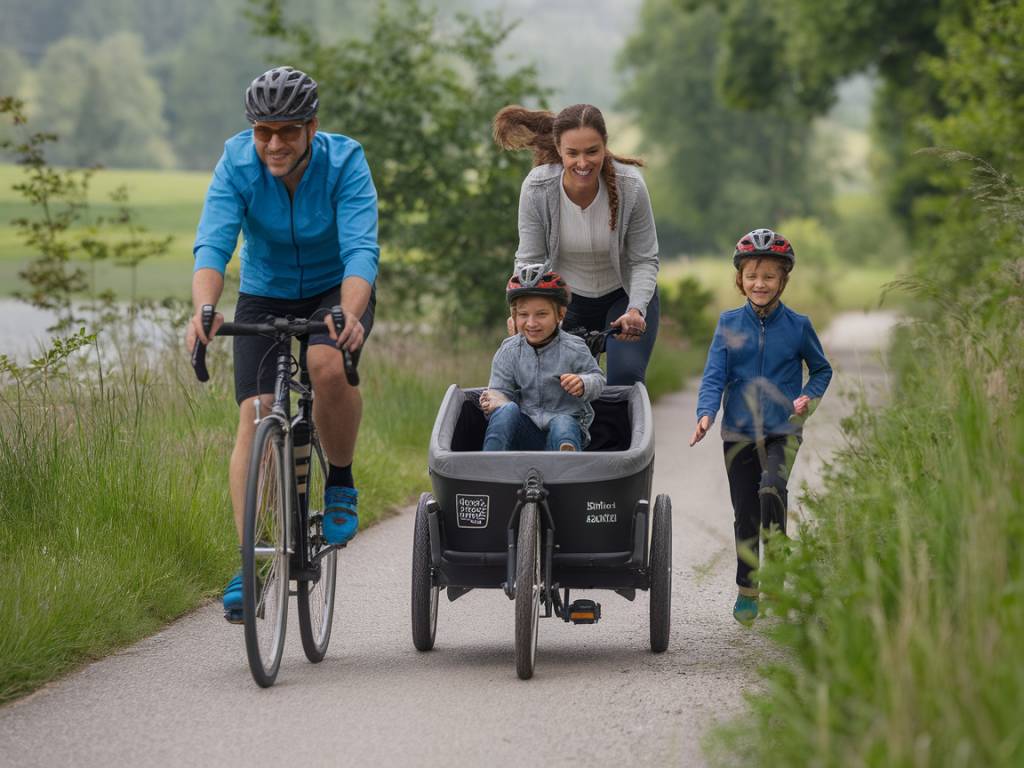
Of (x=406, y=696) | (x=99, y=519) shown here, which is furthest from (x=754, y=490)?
(x=99, y=519)

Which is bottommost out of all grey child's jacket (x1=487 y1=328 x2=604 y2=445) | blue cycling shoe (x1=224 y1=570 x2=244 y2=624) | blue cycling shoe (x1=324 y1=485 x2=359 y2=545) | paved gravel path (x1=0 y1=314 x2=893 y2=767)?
paved gravel path (x1=0 y1=314 x2=893 y2=767)

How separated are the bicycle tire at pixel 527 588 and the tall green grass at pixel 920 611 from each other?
89 centimetres

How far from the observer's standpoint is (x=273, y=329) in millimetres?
5695

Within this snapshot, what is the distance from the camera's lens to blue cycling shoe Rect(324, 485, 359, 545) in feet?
21.0

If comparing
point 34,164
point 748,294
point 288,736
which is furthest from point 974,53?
point 288,736

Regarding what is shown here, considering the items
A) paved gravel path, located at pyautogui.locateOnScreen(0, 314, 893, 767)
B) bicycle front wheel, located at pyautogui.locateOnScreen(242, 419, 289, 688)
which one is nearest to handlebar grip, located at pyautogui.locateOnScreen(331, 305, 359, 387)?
bicycle front wheel, located at pyautogui.locateOnScreen(242, 419, 289, 688)

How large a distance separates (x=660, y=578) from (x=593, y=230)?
175 centimetres

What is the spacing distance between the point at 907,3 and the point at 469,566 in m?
26.1

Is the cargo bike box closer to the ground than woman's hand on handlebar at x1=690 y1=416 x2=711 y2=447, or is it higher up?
closer to the ground

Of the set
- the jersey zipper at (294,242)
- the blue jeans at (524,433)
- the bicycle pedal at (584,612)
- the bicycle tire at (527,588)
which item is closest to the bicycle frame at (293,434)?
the jersey zipper at (294,242)

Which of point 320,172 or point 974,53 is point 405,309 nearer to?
point 974,53

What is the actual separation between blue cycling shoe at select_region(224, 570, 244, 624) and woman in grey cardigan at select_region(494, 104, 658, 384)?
6.68 ft

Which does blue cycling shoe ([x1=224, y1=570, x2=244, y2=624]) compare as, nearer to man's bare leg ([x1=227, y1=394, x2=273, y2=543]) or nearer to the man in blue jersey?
the man in blue jersey

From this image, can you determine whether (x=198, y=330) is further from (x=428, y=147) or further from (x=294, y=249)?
(x=428, y=147)
